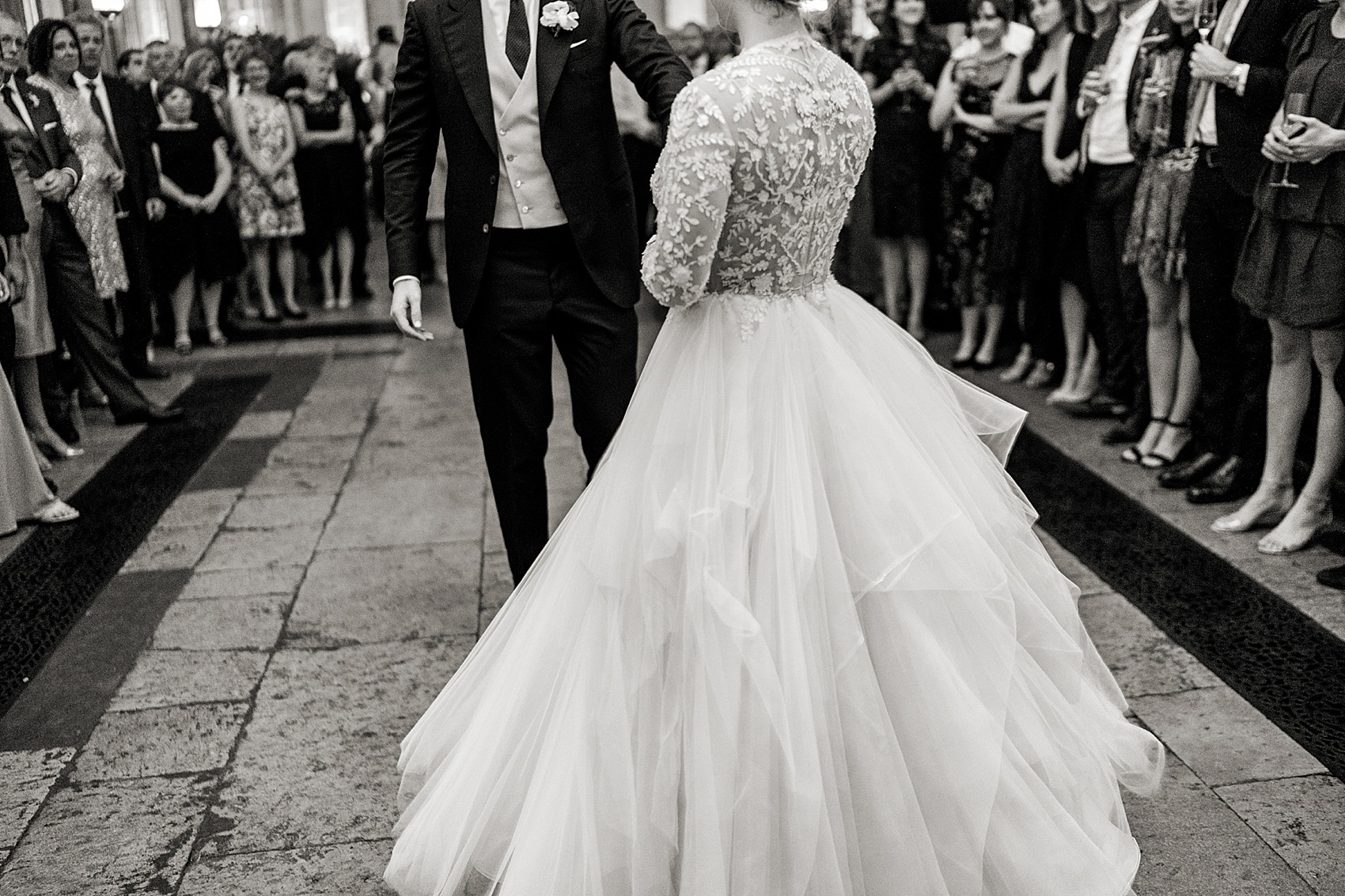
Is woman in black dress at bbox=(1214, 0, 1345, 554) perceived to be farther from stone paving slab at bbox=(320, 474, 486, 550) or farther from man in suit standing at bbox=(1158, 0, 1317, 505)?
stone paving slab at bbox=(320, 474, 486, 550)

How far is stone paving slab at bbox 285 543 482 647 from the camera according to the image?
4230 millimetres

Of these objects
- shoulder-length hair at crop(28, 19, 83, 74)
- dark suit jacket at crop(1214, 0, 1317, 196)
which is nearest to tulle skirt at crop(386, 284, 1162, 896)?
dark suit jacket at crop(1214, 0, 1317, 196)

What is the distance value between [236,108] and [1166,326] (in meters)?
6.52

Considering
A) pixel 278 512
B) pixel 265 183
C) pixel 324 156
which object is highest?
pixel 324 156

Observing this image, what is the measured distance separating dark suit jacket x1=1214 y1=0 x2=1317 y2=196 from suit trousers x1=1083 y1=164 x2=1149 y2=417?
3.13 ft

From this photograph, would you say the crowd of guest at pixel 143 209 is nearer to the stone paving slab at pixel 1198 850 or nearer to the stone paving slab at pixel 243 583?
the stone paving slab at pixel 243 583

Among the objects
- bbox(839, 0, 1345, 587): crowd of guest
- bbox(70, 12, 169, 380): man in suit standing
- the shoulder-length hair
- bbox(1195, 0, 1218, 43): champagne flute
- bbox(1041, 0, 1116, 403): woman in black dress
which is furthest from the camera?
bbox(70, 12, 169, 380): man in suit standing

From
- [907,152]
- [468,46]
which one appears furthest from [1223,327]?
[468,46]

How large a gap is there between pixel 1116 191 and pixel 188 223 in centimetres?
585

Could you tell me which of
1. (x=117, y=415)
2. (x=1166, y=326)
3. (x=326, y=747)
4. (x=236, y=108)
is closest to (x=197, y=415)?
(x=117, y=415)

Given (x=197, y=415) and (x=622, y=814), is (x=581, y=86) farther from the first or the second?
(x=197, y=415)

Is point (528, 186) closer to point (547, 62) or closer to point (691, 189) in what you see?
point (547, 62)

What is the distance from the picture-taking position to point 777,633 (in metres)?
2.36

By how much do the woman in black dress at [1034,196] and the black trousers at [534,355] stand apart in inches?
150
